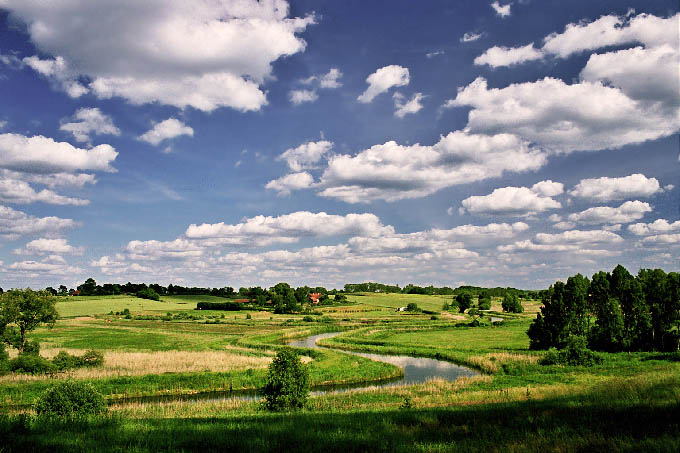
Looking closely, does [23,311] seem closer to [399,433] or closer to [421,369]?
[421,369]

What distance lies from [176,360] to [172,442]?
44.5m

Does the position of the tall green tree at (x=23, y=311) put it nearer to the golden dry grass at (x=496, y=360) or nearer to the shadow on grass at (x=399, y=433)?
the shadow on grass at (x=399, y=433)

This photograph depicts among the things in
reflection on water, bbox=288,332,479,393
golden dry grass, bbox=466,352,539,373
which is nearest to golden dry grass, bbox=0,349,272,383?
reflection on water, bbox=288,332,479,393

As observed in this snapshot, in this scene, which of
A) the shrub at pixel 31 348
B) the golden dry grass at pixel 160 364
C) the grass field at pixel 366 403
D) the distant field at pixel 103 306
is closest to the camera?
the grass field at pixel 366 403

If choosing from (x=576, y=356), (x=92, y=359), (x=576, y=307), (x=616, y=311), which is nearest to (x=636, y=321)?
(x=616, y=311)

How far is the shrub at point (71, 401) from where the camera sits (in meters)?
20.7

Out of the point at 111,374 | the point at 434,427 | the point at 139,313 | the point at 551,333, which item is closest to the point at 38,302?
the point at 111,374

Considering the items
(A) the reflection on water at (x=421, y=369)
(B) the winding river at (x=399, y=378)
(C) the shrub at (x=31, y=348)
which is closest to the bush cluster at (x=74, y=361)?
(C) the shrub at (x=31, y=348)

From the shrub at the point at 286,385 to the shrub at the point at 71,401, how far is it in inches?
385

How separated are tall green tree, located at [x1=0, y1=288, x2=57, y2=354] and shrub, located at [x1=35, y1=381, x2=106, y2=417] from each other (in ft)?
106

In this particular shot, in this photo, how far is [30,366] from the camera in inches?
1578

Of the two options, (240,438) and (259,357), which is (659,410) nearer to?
(240,438)

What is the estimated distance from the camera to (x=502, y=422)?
38.8ft

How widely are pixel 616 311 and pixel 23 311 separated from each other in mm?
73313
